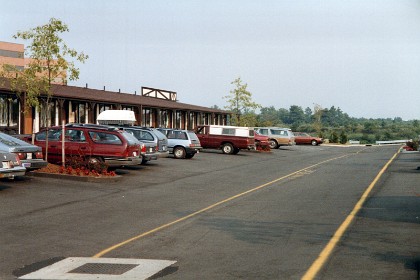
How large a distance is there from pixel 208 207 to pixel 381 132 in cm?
11639

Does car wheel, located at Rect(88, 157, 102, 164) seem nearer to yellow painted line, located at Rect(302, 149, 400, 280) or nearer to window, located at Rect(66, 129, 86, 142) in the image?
window, located at Rect(66, 129, 86, 142)

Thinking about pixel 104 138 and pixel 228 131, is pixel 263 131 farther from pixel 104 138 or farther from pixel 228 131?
pixel 104 138

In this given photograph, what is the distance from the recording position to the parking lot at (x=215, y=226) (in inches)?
340

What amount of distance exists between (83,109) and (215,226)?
109 ft

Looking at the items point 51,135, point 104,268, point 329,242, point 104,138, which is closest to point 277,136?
point 51,135

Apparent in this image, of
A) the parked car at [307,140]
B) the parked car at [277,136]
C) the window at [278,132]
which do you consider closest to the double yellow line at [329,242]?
the parked car at [277,136]

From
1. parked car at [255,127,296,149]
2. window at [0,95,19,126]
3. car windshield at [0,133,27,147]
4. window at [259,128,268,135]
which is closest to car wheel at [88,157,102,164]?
car windshield at [0,133,27,147]

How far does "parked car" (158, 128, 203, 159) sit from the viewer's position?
33.8 meters

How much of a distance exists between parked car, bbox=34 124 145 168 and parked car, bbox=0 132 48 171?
2.85 metres

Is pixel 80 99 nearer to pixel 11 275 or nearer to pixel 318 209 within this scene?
pixel 318 209

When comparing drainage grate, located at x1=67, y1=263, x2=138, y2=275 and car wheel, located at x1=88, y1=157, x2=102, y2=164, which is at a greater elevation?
car wheel, located at x1=88, y1=157, x2=102, y2=164

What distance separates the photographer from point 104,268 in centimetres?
853

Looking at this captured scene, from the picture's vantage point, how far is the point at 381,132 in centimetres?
12562

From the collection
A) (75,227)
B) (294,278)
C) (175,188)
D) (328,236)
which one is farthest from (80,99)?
(294,278)
